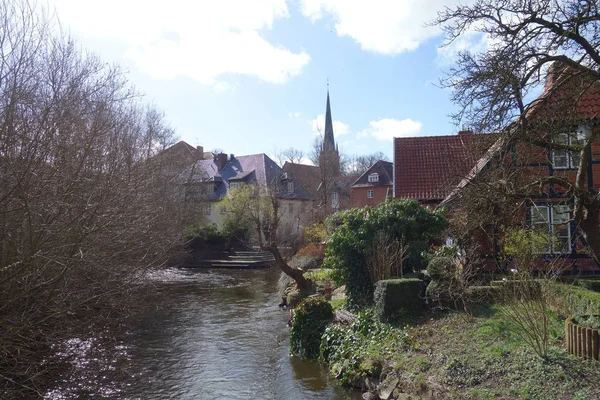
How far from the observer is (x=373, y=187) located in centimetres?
5300

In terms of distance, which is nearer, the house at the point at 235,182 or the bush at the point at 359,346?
the bush at the point at 359,346

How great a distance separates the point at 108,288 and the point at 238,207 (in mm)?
29598

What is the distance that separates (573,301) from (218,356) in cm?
771

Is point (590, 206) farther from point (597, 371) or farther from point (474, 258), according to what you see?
point (474, 258)

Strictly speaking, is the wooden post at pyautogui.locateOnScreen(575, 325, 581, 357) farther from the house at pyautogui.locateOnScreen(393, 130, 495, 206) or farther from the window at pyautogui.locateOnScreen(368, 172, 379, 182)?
the window at pyautogui.locateOnScreen(368, 172, 379, 182)

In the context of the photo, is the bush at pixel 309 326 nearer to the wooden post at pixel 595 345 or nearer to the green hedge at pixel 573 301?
the green hedge at pixel 573 301

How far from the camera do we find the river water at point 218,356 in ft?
31.4

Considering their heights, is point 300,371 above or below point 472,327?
below

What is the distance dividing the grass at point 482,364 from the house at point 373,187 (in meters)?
42.8

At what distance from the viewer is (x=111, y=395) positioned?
939 centimetres

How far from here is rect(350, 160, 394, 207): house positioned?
172 ft

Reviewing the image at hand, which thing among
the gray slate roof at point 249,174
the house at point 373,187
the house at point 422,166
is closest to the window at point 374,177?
the house at point 373,187

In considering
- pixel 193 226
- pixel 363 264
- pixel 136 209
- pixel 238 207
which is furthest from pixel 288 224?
pixel 136 209

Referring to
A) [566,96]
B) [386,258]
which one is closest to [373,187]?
[386,258]
